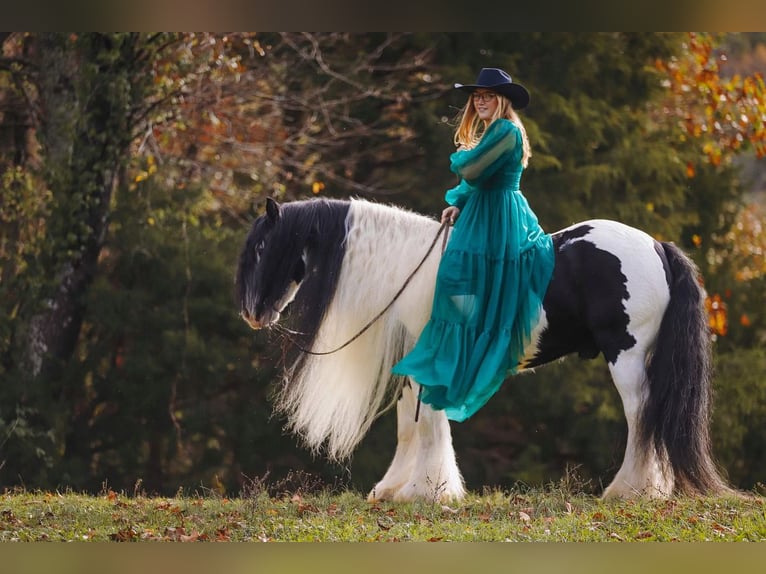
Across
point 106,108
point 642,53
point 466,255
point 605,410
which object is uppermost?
point 642,53

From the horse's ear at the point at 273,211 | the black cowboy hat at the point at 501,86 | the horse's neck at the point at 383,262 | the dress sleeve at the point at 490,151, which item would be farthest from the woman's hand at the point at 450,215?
the horse's ear at the point at 273,211

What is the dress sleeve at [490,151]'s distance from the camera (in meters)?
6.26

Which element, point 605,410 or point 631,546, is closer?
point 631,546

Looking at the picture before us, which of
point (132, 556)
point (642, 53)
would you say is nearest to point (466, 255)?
point (132, 556)

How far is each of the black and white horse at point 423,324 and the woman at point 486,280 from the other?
0.16 meters

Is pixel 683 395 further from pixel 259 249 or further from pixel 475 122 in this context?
pixel 259 249

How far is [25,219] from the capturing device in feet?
37.7

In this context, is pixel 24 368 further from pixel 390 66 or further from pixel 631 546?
pixel 631 546

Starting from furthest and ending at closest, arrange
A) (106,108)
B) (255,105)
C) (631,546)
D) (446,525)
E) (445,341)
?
(255,105)
(106,108)
(445,341)
(446,525)
(631,546)

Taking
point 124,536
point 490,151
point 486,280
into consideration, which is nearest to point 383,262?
point 486,280

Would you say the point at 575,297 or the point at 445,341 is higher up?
the point at 575,297

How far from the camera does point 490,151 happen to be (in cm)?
626

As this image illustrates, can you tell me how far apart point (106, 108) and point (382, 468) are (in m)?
4.77

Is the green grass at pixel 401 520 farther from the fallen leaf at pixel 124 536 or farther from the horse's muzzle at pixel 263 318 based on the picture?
the horse's muzzle at pixel 263 318
